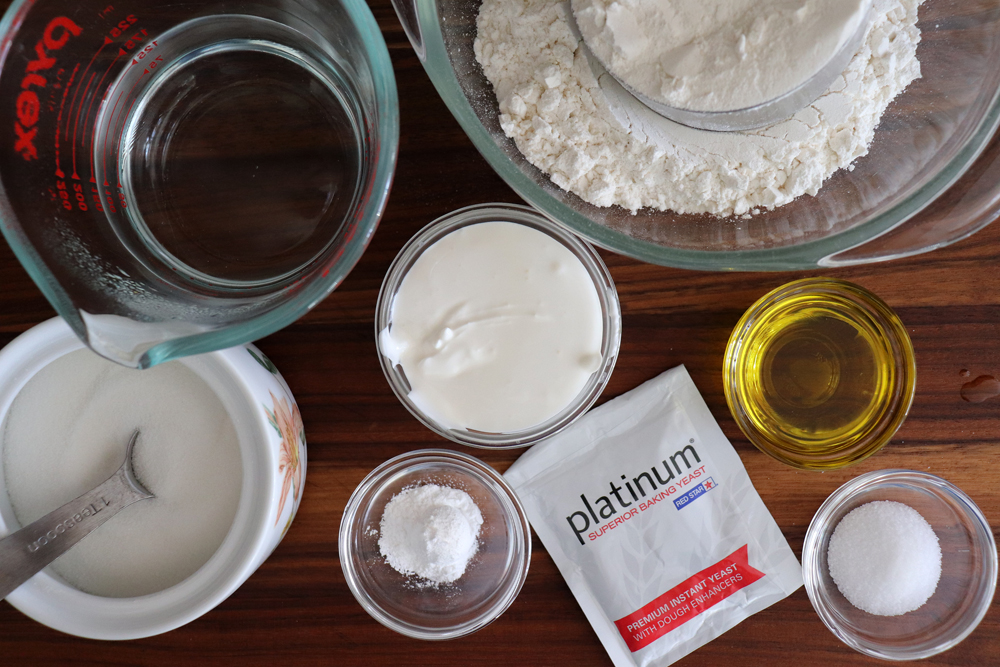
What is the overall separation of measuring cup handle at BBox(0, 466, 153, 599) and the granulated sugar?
75 centimetres

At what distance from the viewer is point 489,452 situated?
78 centimetres

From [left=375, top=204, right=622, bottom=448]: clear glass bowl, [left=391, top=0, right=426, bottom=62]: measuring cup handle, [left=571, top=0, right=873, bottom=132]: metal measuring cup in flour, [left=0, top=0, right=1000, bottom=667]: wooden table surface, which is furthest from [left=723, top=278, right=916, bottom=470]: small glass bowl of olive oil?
[left=391, top=0, right=426, bottom=62]: measuring cup handle

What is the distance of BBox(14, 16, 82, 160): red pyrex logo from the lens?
596 millimetres

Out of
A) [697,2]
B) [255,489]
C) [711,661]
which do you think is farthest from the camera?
[711,661]

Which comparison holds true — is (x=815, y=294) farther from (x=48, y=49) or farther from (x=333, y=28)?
(x=48, y=49)

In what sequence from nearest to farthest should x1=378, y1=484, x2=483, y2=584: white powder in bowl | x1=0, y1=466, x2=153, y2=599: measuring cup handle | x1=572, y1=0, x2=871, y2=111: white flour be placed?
x1=572, y1=0, x2=871, y2=111: white flour → x1=0, y1=466, x2=153, y2=599: measuring cup handle → x1=378, y1=484, x2=483, y2=584: white powder in bowl

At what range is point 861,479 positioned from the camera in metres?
0.76

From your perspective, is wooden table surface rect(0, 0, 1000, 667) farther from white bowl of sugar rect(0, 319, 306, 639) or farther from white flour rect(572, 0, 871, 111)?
white flour rect(572, 0, 871, 111)

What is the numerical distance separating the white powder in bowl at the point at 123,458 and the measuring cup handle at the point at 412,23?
15.7 inches

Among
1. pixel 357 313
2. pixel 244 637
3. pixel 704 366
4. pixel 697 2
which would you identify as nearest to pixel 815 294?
pixel 704 366

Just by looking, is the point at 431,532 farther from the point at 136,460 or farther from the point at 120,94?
the point at 120,94

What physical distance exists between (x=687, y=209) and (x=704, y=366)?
210 mm

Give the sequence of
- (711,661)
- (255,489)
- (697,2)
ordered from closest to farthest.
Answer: (697,2)
(255,489)
(711,661)

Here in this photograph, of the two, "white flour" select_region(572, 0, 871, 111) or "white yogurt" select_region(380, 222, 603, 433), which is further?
"white yogurt" select_region(380, 222, 603, 433)
